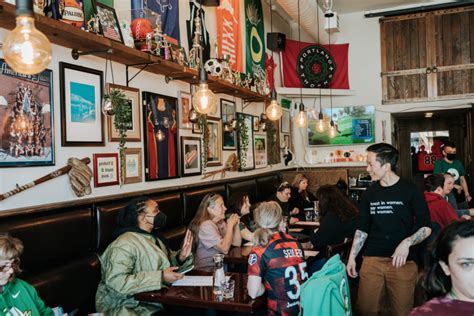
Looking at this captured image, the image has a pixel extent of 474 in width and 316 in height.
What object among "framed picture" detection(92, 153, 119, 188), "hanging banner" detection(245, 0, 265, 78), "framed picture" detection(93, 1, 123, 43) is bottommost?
"framed picture" detection(92, 153, 119, 188)

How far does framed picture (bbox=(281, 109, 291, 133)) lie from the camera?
31.6 feet

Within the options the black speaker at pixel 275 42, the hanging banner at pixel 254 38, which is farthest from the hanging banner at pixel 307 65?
the hanging banner at pixel 254 38

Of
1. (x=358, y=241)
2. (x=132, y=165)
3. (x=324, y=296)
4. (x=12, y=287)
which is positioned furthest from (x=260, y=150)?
(x=12, y=287)

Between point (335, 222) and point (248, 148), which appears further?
point (248, 148)

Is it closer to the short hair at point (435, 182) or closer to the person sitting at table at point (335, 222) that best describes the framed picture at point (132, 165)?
the person sitting at table at point (335, 222)

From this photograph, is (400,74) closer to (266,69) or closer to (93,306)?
(266,69)

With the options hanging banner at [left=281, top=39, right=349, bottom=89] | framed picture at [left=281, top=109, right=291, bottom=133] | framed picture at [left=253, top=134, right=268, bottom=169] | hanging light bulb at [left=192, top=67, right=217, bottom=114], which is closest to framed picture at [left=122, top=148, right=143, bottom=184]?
hanging light bulb at [left=192, top=67, right=217, bottom=114]

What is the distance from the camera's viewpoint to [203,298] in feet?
9.09

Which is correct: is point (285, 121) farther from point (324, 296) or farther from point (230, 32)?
point (324, 296)

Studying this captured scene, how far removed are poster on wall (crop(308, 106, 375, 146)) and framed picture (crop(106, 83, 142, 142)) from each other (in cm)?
602

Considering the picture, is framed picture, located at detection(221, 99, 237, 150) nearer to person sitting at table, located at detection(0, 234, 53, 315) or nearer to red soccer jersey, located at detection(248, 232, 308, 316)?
red soccer jersey, located at detection(248, 232, 308, 316)

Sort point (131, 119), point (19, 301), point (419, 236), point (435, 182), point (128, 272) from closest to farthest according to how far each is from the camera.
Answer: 1. point (19, 301)
2. point (128, 272)
3. point (419, 236)
4. point (131, 119)
5. point (435, 182)

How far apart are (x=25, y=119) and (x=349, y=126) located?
8.01m

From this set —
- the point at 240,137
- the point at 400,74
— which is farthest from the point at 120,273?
the point at 400,74
